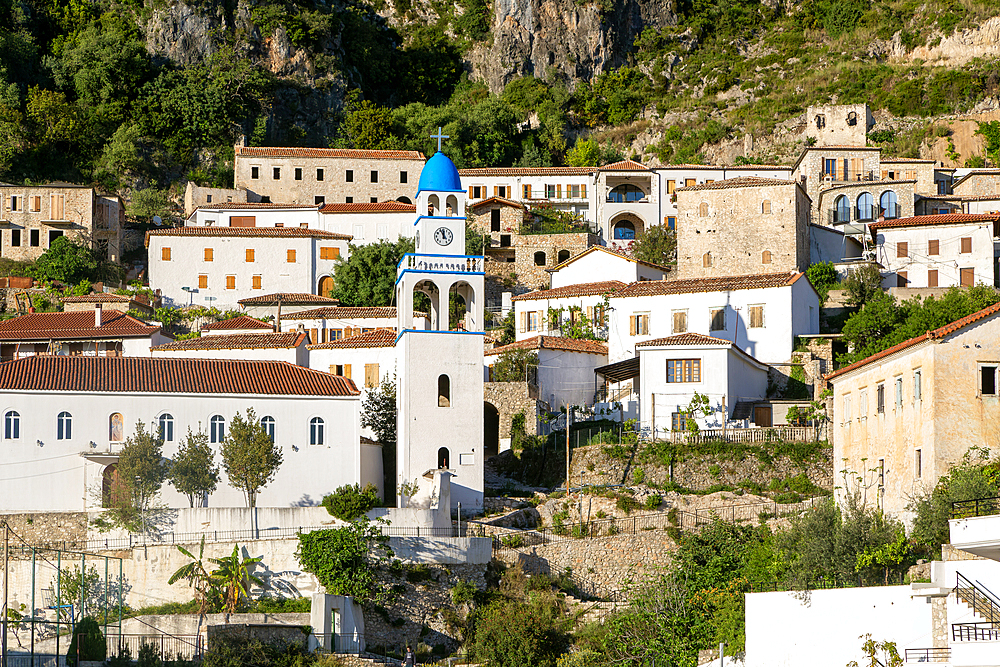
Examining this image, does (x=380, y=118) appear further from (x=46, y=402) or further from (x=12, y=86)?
(x=46, y=402)

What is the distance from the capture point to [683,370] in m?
49.4

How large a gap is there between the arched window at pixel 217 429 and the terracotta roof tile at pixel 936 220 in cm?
3564

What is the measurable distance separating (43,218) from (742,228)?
131ft

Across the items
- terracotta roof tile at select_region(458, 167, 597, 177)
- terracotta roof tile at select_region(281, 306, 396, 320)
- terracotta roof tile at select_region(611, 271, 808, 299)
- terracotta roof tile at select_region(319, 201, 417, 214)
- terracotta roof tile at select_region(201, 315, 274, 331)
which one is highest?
terracotta roof tile at select_region(458, 167, 597, 177)

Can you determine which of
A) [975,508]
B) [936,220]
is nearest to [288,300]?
[936,220]

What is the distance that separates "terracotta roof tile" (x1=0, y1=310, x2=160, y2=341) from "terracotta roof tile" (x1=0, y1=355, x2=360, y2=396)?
37.6 ft

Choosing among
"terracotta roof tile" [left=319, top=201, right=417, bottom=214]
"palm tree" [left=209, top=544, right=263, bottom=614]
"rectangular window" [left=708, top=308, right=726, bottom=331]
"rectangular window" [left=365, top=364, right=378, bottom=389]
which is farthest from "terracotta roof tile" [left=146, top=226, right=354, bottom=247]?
"palm tree" [left=209, top=544, right=263, bottom=614]

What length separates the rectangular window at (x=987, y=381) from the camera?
33.1m

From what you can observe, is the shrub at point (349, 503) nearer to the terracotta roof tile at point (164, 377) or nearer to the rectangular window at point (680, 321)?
the terracotta roof tile at point (164, 377)

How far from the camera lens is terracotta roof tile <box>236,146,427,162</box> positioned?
83.4m

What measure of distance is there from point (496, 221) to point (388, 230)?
628cm

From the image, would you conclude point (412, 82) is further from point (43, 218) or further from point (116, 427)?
point (116, 427)

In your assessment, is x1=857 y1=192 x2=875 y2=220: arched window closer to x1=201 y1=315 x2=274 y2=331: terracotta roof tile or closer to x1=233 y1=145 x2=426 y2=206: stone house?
x1=233 y1=145 x2=426 y2=206: stone house

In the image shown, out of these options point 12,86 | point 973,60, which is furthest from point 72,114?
point 973,60
